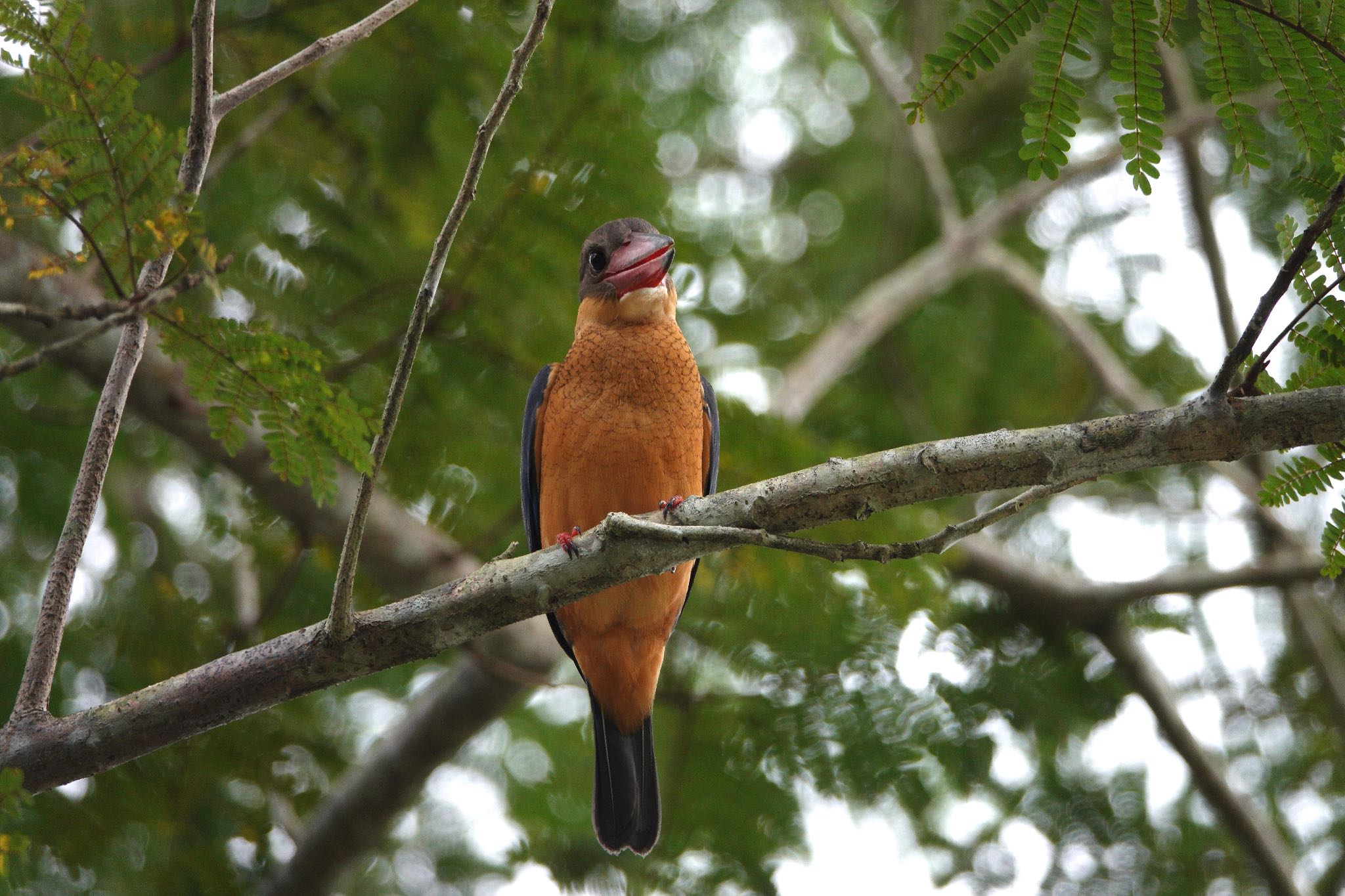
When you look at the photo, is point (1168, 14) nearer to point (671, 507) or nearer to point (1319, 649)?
point (671, 507)

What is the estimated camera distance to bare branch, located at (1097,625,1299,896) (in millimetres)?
6105

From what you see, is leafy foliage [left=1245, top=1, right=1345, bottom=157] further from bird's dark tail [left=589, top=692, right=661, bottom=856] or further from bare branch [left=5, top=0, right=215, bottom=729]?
bird's dark tail [left=589, top=692, right=661, bottom=856]

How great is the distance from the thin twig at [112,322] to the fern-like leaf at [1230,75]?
2613mm

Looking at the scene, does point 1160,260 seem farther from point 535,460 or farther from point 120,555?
point 120,555

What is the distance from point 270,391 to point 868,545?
1722mm

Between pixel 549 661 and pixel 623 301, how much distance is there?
6.37 feet

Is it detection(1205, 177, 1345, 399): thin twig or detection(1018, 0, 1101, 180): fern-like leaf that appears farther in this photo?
detection(1018, 0, 1101, 180): fern-like leaf

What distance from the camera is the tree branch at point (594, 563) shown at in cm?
282

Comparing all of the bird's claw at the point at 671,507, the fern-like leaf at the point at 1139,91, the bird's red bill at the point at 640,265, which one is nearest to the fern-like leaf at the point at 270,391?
the bird's claw at the point at 671,507

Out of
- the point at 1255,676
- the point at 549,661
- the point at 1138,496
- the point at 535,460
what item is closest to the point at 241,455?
the point at 535,460

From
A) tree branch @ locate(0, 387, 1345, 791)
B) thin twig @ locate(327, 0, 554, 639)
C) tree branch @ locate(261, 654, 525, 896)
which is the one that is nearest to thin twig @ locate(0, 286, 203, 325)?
thin twig @ locate(327, 0, 554, 639)

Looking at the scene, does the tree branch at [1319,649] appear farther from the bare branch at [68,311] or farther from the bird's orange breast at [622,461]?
the bare branch at [68,311]

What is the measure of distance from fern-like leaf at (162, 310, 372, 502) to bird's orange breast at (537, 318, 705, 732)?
53.1 inches

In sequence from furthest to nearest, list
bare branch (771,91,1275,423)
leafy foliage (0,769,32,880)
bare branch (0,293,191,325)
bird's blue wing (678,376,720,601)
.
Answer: bare branch (771,91,1275,423), bird's blue wing (678,376,720,601), leafy foliage (0,769,32,880), bare branch (0,293,191,325)
